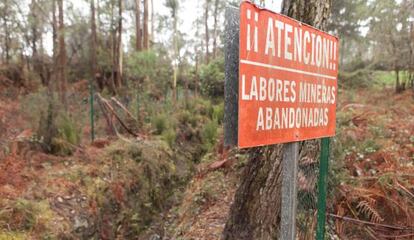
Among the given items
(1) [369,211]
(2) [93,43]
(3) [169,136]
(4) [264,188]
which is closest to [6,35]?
(2) [93,43]

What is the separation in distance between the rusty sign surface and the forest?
5cm

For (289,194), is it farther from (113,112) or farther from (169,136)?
(113,112)

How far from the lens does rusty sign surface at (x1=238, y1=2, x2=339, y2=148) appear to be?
1274 mm

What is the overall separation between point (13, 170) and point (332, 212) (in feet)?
15.8

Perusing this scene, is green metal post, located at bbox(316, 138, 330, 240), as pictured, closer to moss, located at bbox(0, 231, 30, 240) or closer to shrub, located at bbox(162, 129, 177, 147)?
moss, located at bbox(0, 231, 30, 240)

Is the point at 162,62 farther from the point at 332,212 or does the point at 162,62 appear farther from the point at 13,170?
the point at 332,212

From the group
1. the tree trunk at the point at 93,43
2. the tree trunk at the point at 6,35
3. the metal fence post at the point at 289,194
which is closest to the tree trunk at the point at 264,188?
the metal fence post at the point at 289,194

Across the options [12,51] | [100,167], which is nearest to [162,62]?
[12,51]

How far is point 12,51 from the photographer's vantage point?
15.8m

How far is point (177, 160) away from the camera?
8820 millimetres

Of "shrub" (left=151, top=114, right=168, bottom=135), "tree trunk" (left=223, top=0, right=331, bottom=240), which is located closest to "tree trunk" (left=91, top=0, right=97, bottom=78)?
"shrub" (left=151, top=114, right=168, bottom=135)

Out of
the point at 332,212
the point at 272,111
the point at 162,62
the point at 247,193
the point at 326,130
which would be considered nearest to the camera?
the point at 272,111

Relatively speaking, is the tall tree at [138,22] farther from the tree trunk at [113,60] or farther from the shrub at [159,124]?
the shrub at [159,124]

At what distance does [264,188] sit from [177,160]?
5.96m
